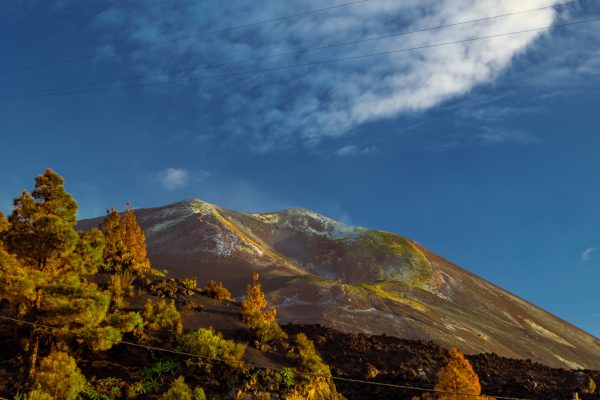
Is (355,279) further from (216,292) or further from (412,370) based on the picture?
(412,370)

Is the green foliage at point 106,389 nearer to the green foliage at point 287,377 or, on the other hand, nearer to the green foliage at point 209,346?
the green foliage at point 209,346

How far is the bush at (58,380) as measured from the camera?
19641mm

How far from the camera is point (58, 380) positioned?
2016 cm

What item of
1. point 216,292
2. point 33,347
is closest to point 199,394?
point 33,347

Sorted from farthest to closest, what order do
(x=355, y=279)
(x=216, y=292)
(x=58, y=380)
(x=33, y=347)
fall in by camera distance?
(x=355, y=279)
(x=216, y=292)
(x=33, y=347)
(x=58, y=380)

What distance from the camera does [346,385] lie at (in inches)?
1150

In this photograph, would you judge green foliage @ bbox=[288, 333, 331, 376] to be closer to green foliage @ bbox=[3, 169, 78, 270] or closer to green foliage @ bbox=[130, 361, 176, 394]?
green foliage @ bbox=[130, 361, 176, 394]

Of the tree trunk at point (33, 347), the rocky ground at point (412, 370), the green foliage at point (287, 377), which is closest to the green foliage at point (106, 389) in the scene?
the tree trunk at point (33, 347)

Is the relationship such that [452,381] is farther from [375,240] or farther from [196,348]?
[375,240]

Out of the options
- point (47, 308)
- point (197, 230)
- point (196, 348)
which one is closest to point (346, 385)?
point (196, 348)

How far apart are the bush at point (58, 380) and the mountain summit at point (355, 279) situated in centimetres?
3147

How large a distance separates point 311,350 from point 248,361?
5.44m

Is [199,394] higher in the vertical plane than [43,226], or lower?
lower

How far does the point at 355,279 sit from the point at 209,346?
71.2 metres
